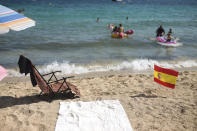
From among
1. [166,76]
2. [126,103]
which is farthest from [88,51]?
[126,103]

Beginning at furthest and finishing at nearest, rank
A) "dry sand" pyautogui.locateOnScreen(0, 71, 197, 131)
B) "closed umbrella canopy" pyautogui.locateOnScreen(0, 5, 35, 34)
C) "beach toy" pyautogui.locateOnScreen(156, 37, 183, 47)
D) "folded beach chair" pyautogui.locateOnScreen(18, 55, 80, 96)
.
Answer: "beach toy" pyautogui.locateOnScreen(156, 37, 183, 47), "folded beach chair" pyautogui.locateOnScreen(18, 55, 80, 96), "closed umbrella canopy" pyautogui.locateOnScreen(0, 5, 35, 34), "dry sand" pyautogui.locateOnScreen(0, 71, 197, 131)

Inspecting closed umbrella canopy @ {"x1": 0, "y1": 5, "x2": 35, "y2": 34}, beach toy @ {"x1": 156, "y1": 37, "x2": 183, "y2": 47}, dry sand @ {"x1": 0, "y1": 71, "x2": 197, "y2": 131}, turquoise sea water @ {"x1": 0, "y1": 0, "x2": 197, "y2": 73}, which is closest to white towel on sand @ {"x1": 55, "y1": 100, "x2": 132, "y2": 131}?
dry sand @ {"x1": 0, "y1": 71, "x2": 197, "y2": 131}

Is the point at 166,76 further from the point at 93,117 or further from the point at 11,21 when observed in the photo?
the point at 11,21

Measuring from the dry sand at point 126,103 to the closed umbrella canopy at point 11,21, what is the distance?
199cm

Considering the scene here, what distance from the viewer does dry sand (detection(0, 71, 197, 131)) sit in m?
4.32

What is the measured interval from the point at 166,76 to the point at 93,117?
263cm

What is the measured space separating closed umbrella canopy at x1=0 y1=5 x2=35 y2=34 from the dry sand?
1.99 metres

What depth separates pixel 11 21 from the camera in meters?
4.68

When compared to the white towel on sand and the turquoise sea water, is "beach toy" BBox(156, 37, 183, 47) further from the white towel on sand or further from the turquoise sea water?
the white towel on sand

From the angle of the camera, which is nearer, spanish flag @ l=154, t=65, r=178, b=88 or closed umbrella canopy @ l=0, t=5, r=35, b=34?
closed umbrella canopy @ l=0, t=5, r=35, b=34

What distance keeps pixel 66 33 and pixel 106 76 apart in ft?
33.9

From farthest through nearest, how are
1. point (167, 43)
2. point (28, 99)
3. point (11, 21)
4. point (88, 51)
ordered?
point (167, 43) → point (88, 51) → point (28, 99) → point (11, 21)

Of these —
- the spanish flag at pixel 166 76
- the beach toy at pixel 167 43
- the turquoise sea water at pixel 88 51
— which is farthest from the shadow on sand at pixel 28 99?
the beach toy at pixel 167 43

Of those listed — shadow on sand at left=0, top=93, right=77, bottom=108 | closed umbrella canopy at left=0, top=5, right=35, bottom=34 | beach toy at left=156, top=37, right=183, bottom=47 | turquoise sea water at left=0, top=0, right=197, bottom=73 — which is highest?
closed umbrella canopy at left=0, top=5, right=35, bottom=34
